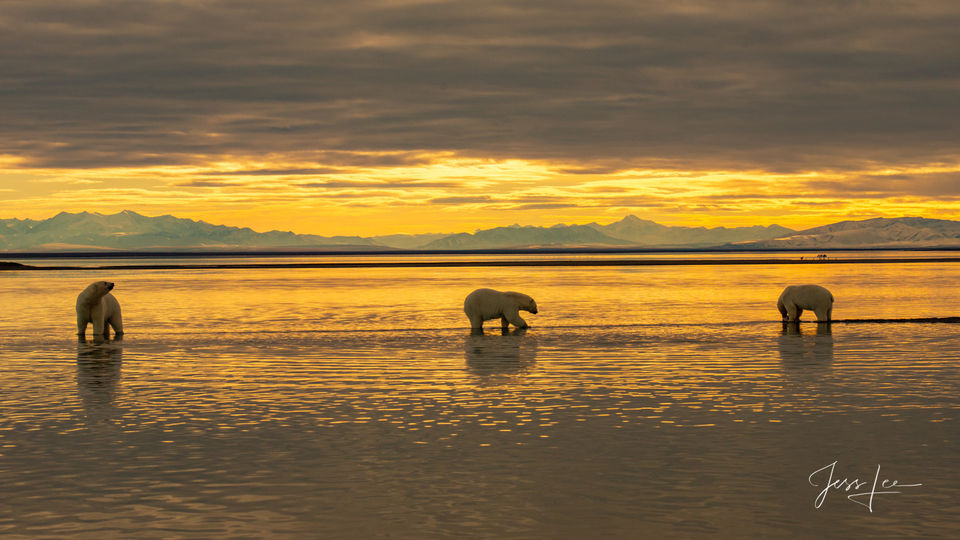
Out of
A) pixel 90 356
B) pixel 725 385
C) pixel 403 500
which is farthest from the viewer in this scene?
pixel 90 356

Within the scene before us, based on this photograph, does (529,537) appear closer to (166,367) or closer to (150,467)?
(150,467)

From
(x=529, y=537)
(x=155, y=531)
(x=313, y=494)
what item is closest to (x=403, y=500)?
(x=313, y=494)

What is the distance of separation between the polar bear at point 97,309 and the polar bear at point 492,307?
11394 mm

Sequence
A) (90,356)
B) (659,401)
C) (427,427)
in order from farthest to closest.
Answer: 1. (90,356)
2. (659,401)
3. (427,427)

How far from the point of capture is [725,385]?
19.9 metres

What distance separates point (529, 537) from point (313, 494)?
2.91m

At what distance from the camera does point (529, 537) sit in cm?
984

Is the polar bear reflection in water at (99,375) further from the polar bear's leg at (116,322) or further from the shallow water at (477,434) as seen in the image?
the polar bear's leg at (116,322)

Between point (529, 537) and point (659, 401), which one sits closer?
point (529, 537)

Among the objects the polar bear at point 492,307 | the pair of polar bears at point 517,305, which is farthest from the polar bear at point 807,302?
the polar bear at point 492,307

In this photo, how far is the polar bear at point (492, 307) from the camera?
34.0 meters

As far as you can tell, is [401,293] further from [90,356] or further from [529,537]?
[529,537]

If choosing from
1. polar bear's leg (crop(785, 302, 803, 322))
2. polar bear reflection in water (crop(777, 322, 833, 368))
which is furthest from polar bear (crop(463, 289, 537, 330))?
polar bear's leg (crop(785, 302, 803, 322))

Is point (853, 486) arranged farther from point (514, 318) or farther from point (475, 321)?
point (514, 318)
